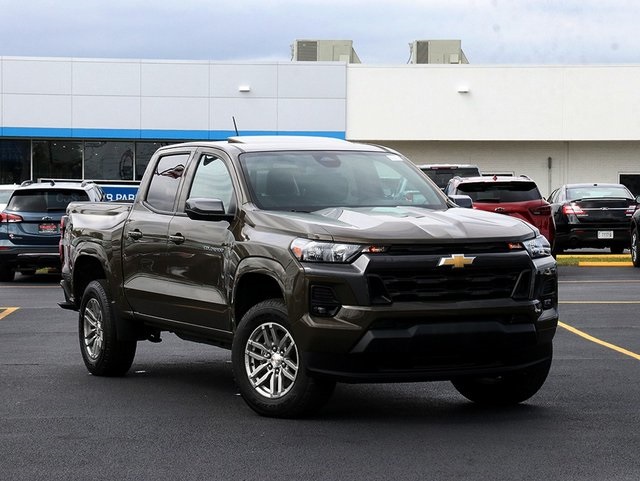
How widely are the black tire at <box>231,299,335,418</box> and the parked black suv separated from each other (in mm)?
13608

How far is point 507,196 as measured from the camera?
896 inches

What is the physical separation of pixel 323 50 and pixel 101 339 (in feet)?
128

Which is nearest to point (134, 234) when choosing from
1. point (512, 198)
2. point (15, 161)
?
point (512, 198)

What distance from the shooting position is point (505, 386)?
8.74 m

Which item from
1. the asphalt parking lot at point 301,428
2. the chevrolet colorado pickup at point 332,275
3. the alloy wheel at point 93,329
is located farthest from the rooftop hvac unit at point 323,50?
the chevrolet colorado pickup at point 332,275

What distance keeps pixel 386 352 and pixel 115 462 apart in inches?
68.4

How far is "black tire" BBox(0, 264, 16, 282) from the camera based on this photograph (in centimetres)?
2202

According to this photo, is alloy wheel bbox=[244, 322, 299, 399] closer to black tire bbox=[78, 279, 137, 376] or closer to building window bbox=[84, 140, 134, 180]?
black tire bbox=[78, 279, 137, 376]

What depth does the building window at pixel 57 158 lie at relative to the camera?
148 feet

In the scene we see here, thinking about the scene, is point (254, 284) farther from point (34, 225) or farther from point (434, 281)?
point (34, 225)

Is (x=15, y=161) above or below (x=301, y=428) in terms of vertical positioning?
above

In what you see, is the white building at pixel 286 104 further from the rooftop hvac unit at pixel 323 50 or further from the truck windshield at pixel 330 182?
the truck windshield at pixel 330 182

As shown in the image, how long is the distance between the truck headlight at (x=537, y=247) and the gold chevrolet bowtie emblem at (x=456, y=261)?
0.51m

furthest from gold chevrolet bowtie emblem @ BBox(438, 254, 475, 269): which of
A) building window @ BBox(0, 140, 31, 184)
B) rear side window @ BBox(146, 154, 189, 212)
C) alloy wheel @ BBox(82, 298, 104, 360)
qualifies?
building window @ BBox(0, 140, 31, 184)
